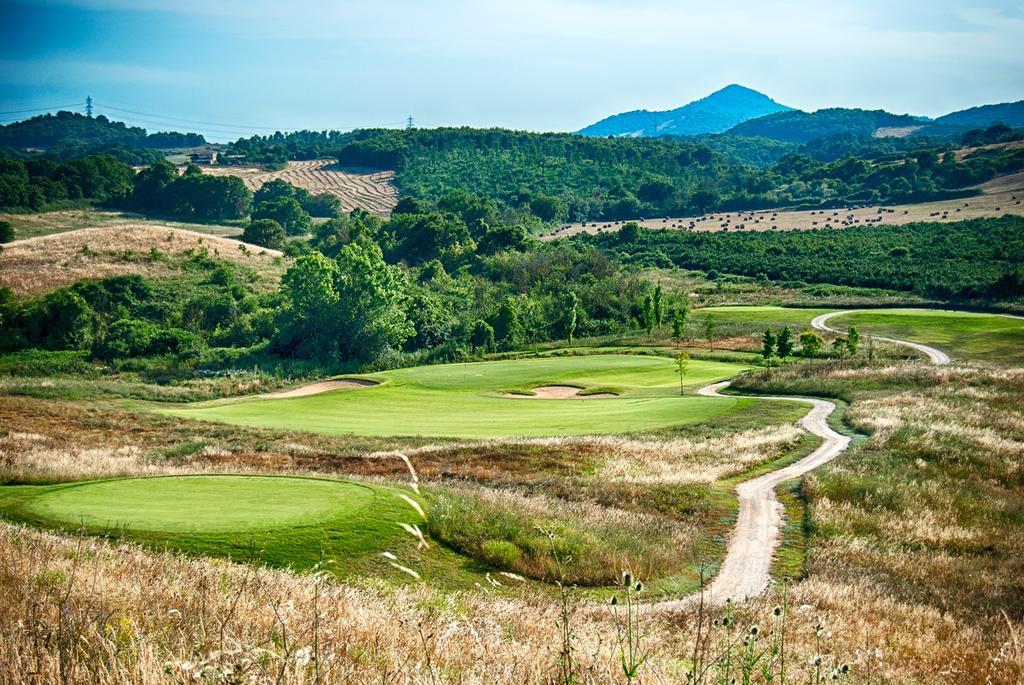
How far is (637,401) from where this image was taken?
45.0m

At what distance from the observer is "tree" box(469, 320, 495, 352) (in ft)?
263

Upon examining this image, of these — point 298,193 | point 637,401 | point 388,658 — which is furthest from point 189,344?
point 298,193

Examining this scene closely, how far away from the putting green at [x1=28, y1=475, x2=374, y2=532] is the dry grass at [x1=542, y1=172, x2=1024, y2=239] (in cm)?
12689

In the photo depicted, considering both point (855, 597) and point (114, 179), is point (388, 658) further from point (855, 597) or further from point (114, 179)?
point (114, 179)

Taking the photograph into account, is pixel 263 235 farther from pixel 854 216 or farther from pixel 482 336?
pixel 854 216

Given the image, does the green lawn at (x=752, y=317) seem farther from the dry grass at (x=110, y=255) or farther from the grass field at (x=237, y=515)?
the grass field at (x=237, y=515)

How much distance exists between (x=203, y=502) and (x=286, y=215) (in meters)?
126

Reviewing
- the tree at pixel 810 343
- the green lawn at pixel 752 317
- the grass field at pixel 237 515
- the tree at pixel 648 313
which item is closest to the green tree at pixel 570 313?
the tree at pixel 648 313

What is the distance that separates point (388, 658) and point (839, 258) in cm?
11645

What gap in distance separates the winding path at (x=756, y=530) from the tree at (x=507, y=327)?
46913 mm

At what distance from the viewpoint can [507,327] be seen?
81938mm

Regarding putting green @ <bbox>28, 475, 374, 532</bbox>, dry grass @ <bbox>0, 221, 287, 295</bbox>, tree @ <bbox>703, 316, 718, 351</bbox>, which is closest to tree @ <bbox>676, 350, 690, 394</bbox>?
tree @ <bbox>703, 316, 718, 351</bbox>

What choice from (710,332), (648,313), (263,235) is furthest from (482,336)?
(263,235)

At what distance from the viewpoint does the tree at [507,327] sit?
81.5 metres
